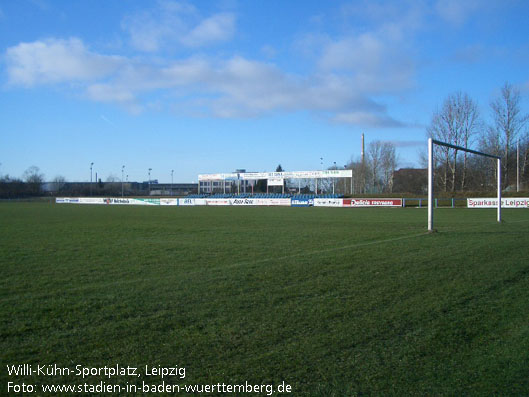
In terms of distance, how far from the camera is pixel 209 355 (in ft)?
15.4

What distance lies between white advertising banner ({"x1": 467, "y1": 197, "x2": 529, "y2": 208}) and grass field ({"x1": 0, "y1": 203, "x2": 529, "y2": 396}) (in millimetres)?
33328

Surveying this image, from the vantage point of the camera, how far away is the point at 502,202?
41.9m

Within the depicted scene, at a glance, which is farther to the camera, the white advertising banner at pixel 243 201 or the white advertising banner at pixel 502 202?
the white advertising banner at pixel 243 201

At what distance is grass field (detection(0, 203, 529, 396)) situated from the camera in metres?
4.26

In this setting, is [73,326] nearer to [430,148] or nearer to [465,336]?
[465,336]

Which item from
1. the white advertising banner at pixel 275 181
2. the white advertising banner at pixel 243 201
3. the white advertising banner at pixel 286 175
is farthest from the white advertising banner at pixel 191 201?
the white advertising banner at pixel 275 181

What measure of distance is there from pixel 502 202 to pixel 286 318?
42.5m

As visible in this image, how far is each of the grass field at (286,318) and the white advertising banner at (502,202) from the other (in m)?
33.3

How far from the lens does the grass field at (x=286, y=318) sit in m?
4.26

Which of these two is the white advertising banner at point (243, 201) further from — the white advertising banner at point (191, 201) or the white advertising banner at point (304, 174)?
the white advertising banner at point (304, 174)

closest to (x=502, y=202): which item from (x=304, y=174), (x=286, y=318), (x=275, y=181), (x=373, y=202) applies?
(x=373, y=202)

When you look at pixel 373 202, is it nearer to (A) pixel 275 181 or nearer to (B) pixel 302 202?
(B) pixel 302 202

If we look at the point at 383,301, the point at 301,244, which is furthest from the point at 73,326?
the point at 301,244

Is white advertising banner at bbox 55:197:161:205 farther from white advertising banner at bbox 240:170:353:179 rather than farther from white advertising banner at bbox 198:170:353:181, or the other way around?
white advertising banner at bbox 240:170:353:179
